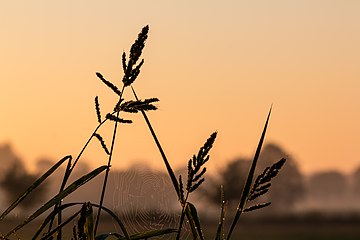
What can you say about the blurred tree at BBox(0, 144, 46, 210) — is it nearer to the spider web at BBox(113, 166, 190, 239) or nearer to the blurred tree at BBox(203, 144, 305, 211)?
the blurred tree at BBox(203, 144, 305, 211)

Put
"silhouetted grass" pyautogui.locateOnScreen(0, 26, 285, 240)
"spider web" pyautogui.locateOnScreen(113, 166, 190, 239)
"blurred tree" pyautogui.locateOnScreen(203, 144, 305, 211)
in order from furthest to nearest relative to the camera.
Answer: "blurred tree" pyautogui.locateOnScreen(203, 144, 305, 211)
"spider web" pyautogui.locateOnScreen(113, 166, 190, 239)
"silhouetted grass" pyautogui.locateOnScreen(0, 26, 285, 240)

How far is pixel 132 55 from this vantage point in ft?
8.98

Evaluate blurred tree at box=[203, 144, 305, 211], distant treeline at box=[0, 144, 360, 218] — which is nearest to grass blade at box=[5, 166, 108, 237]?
distant treeline at box=[0, 144, 360, 218]

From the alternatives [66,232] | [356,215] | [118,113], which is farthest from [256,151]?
[356,215]

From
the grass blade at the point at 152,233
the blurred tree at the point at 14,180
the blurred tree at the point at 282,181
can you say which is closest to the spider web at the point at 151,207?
the grass blade at the point at 152,233

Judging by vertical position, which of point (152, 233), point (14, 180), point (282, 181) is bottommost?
point (152, 233)

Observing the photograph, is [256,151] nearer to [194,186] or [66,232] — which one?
[194,186]

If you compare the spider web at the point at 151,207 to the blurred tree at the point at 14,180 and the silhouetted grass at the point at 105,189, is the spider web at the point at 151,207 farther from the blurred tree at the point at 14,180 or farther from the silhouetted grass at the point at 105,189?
the blurred tree at the point at 14,180

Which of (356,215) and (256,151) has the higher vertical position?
(356,215)

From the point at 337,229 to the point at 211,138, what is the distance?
82511 mm

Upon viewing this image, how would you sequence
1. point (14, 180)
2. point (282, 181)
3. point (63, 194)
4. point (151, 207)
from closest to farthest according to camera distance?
point (63, 194)
point (151, 207)
point (14, 180)
point (282, 181)

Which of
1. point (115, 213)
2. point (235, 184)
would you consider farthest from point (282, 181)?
point (115, 213)

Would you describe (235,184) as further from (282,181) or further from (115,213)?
(115,213)

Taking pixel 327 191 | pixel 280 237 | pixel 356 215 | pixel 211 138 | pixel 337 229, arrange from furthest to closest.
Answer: pixel 327 191, pixel 356 215, pixel 337 229, pixel 280 237, pixel 211 138
